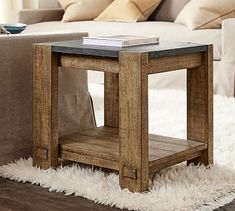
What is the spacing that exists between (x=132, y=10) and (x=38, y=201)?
3.01 meters

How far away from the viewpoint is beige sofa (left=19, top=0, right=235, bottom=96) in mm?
3666

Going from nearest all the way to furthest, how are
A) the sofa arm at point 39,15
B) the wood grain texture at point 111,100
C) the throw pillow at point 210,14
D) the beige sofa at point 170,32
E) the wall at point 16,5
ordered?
1. the wood grain texture at point 111,100
2. the beige sofa at point 170,32
3. the throw pillow at point 210,14
4. the sofa arm at point 39,15
5. the wall at point 16,5

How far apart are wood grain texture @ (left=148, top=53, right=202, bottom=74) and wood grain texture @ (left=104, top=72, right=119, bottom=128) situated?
401 millimetres

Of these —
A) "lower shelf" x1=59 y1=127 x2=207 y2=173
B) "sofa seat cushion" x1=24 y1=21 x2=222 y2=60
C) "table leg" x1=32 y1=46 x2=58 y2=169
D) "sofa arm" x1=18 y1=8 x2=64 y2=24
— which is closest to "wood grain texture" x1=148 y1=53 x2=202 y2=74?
"lower shelf" x1=59 y1=127 x2=207 y2=173

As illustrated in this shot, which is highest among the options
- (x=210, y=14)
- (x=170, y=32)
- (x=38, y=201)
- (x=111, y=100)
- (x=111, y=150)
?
(x=210, y=14)

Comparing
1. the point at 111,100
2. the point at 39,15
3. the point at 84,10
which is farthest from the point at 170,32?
the point at 111,100

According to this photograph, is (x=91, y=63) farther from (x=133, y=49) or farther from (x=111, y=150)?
(x=111, y=150)

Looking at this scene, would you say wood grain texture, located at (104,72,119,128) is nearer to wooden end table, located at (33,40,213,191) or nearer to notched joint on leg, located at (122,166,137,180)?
wooden end table, located at (33,40,213,191)

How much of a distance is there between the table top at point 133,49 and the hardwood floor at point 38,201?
1.53 ft

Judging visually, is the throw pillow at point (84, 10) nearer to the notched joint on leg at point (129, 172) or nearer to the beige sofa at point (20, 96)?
the beige sofa at point (20, 96)

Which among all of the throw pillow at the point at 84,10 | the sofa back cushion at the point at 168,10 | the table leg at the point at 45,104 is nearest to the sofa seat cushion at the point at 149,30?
the throw pillow at the point at 84,10

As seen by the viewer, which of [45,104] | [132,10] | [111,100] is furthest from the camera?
[132,10]

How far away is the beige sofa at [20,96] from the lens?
2223mm

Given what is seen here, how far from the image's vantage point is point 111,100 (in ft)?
7.98
